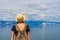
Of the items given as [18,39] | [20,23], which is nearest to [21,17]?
[20,23]

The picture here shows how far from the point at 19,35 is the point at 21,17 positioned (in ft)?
1.21

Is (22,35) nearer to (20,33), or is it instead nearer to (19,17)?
(20,33)

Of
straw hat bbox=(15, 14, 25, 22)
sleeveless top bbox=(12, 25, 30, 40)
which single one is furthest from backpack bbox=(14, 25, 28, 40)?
straw hat bbox=(15, 14, 25, 22)

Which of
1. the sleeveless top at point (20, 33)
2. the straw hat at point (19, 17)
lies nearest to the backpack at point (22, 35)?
the sleeveless top at point (20, 33)

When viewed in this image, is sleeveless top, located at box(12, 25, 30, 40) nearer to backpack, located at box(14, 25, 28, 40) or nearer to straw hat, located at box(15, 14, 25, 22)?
backpack, located at box(14, 25, 28, 40)

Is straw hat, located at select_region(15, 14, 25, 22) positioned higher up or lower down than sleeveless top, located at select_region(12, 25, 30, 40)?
higher up

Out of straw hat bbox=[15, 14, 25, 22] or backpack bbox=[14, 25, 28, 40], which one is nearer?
straw hat bbox=[15, 14, 25, 22]

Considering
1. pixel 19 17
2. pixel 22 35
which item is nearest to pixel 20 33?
Answer: pixel 22 35

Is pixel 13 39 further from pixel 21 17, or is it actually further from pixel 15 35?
pixel 21 17

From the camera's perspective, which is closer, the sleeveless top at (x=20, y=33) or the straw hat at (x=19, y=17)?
the straw hat at (x=19, y=17)

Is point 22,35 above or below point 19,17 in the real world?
below

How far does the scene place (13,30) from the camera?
5.12 meters

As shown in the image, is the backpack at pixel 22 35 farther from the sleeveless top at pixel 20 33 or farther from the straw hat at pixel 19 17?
the straw hat at pixel 19 17

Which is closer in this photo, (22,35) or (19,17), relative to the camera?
(19,17)
